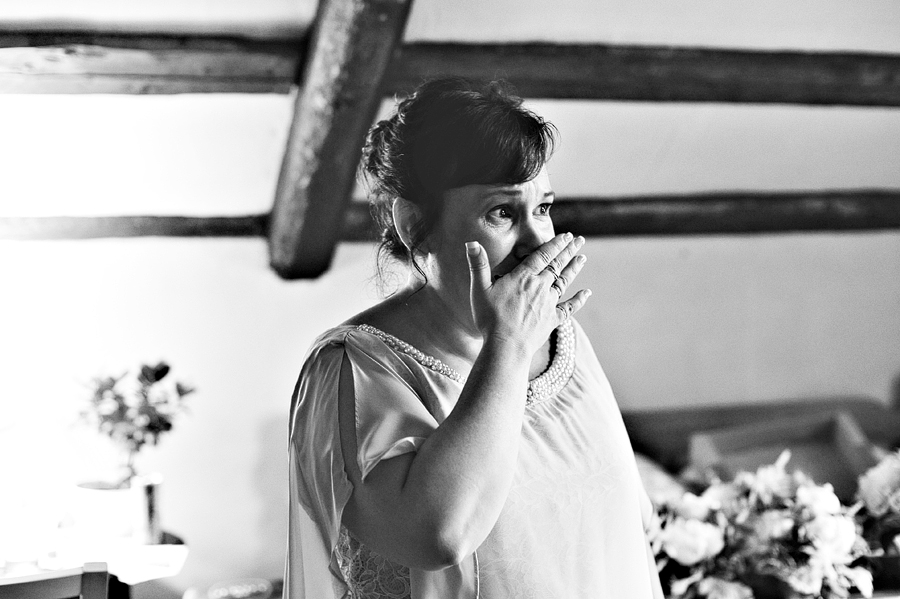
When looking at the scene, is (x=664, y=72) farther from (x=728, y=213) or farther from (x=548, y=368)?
(x=548, y=368)

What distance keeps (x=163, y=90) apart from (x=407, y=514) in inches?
105

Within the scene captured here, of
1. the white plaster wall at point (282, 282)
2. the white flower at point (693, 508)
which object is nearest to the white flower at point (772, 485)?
the white flower at point (693, 508)

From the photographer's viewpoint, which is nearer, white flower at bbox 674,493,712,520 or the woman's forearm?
the woman's forearm

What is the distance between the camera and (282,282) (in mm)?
4008

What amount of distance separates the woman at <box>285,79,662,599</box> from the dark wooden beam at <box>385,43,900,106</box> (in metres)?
1.98

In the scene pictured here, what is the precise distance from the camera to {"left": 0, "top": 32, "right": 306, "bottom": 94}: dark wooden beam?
297 centimetres

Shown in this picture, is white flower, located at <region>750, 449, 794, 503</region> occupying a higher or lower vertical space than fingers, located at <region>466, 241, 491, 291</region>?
lower

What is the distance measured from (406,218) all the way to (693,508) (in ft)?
4.67

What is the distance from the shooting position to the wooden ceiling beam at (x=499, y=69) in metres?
3.00

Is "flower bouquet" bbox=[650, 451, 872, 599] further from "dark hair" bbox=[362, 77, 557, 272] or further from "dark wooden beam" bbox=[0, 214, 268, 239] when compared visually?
"dark wooden beam" bbox=[0, 214, 268, 239]

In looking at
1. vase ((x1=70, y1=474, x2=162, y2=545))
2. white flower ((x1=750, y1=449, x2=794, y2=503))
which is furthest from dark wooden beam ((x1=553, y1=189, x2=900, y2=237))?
vase ((x1=70, y1=474, x2=162, y2=545))

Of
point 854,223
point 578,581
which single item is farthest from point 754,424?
point 578,581

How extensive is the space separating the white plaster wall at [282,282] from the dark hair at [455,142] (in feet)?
6.93

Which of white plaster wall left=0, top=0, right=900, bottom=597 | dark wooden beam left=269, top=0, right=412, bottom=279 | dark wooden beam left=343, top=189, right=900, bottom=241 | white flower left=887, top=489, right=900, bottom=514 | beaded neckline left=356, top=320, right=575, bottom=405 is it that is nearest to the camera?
beaded neckline left=356, top=320, right=575, bottom=405
